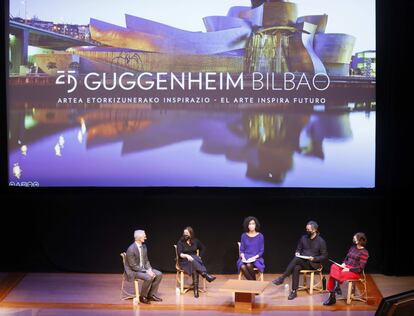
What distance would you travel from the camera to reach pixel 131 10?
8023 millimetres

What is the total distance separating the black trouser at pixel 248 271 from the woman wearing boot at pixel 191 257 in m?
0.36

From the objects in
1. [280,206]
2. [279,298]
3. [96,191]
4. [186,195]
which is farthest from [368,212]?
[96,191]

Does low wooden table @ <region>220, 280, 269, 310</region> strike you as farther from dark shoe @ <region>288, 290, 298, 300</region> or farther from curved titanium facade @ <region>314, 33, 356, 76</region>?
curved titanium facade @ <region>314, 33, 356, 76</region>

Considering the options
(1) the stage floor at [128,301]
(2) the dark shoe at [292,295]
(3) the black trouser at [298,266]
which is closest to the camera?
(1) the stage floor at [128,301]

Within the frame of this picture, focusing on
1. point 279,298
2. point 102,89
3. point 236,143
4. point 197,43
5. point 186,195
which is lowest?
point 279,298

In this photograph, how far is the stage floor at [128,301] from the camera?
6750mm

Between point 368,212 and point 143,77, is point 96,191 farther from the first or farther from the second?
point 368,212

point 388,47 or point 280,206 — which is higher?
point 388,47

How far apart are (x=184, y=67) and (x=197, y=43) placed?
0.34m

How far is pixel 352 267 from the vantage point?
23.2ft

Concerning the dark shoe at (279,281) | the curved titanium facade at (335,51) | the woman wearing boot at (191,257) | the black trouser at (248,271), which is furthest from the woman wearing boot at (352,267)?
the curved titanium facade at (335,51)

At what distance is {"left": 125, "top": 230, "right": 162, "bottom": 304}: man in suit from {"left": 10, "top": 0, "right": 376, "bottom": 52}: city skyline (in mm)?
2741

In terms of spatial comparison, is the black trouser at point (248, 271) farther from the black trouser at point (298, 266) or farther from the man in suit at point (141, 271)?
the man in suit at point (141, 271)

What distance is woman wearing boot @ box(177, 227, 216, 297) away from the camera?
7355 millimetres
